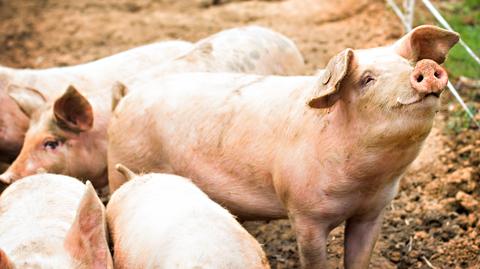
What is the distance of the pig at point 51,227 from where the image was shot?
3.91 meters

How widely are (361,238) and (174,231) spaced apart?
4.34 feet

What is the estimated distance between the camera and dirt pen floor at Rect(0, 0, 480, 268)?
221 inches

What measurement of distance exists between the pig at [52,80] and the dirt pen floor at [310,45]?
1.61 meters

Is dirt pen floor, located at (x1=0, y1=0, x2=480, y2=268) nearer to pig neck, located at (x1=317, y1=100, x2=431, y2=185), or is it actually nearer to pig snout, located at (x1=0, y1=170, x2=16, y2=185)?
pig neck, located at (x1=317, y1=100, x2=431, y2=185)

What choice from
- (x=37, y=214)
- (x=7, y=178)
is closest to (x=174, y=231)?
(x=37, y=214)

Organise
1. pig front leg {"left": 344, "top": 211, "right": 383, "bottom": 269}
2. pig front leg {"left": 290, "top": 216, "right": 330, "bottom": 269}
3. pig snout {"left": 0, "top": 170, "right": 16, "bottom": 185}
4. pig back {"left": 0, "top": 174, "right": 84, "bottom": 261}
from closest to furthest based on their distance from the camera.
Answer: pig back {"left": 0, "top": 174, "right": 84, "bottom": 261} < pig front leg {"left": 290, "top": 216, "right": 330, "bottom": 269} < pig front leg {"left": 344, "top": 211, "right": 383, "bottom": 269} < pig snout {"left": 0, "top": 170, "right": 16, "bottom": 185}

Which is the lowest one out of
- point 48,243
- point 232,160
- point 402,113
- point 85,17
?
point 85,17

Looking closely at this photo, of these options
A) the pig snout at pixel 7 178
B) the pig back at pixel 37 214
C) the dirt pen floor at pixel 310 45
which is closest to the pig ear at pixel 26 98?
the pig snout at pixel 7 178

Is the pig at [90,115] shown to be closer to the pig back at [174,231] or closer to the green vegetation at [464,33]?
the pig back at [174,231]

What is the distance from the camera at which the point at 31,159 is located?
6.10 meters

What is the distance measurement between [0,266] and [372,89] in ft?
6.14

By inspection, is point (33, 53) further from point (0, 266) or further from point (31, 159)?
point (0, 266)

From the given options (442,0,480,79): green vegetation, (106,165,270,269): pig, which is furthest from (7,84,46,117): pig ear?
(442,0,480,79): green vegetation

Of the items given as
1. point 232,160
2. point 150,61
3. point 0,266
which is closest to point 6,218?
point 0,266
